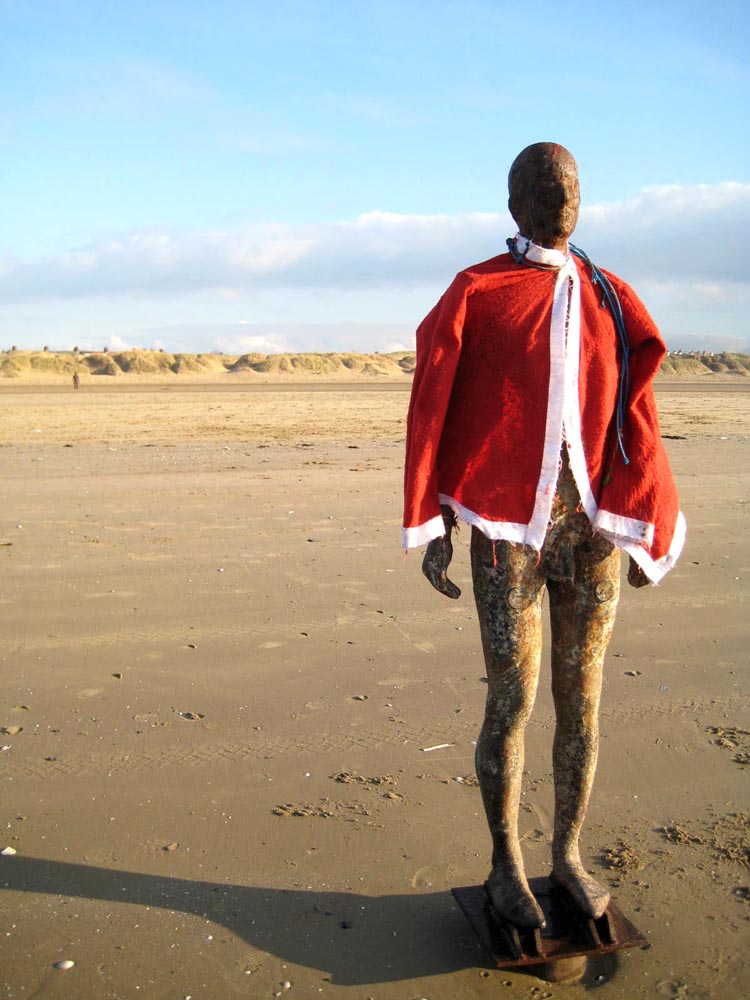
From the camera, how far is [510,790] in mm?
2957

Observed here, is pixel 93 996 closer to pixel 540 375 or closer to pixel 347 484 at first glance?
pixel 540 375

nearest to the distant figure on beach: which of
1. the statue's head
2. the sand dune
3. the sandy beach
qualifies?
the statue's head

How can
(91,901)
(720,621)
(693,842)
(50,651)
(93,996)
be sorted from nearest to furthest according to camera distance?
1. (93,996)
2. (91,901)
3. (693,842)
4. (50,651)
5. (720,621)

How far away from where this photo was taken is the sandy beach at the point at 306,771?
119 inches

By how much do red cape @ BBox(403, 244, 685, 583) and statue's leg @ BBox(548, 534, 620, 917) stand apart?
0.41 ft

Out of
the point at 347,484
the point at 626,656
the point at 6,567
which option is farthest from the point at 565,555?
the point at 347,484

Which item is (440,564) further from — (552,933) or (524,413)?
(552,933)

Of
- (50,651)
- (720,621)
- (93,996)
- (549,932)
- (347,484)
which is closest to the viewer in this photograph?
(93,996)

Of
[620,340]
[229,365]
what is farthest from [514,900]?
[229,365]

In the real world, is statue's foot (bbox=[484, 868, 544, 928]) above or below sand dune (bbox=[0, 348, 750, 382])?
below

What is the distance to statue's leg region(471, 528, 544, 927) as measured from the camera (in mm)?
2850

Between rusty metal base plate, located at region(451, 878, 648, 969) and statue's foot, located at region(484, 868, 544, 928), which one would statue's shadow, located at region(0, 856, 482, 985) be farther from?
statue's foot, located at region(484, 868, 544, 928)

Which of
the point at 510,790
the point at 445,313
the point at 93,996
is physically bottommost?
the point at 93,996

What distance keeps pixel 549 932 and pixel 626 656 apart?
2831mm
